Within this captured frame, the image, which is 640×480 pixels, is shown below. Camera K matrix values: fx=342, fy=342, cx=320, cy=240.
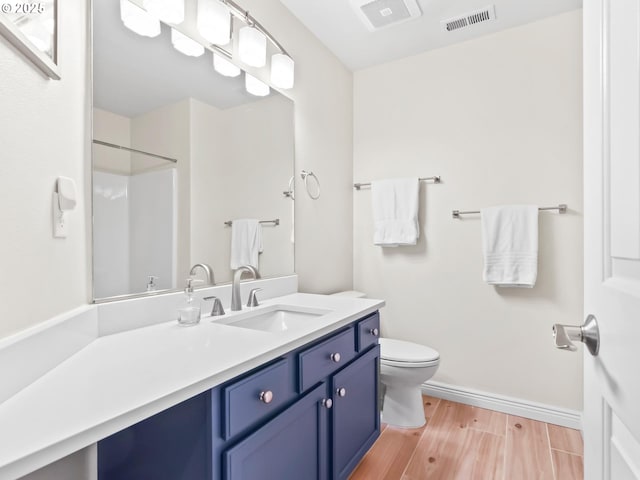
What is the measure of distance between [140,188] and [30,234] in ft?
1.70

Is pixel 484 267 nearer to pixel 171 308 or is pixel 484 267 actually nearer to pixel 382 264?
pixel 382 264

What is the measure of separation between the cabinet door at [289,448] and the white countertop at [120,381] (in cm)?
20

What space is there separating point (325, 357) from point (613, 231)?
0.96 metres

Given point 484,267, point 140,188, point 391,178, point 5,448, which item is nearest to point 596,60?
point 5,448

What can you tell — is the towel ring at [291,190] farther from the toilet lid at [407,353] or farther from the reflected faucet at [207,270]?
the toilet lid at [407,353]

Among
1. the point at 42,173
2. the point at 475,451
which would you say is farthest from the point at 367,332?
the point at 42,173

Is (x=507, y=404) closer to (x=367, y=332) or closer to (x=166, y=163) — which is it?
(x=367, y=332)

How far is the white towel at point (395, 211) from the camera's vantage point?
240 cm

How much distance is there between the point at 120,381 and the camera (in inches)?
28.5

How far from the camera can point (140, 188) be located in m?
1.25

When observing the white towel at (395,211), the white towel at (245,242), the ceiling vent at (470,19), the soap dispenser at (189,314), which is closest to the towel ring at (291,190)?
the white towel at (245,242)

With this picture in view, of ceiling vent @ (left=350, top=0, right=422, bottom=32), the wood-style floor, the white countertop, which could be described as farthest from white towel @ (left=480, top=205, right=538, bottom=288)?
the white countertop

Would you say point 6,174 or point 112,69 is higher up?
point 112,69

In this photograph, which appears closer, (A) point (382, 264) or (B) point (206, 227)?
(B) point (206, 227)
